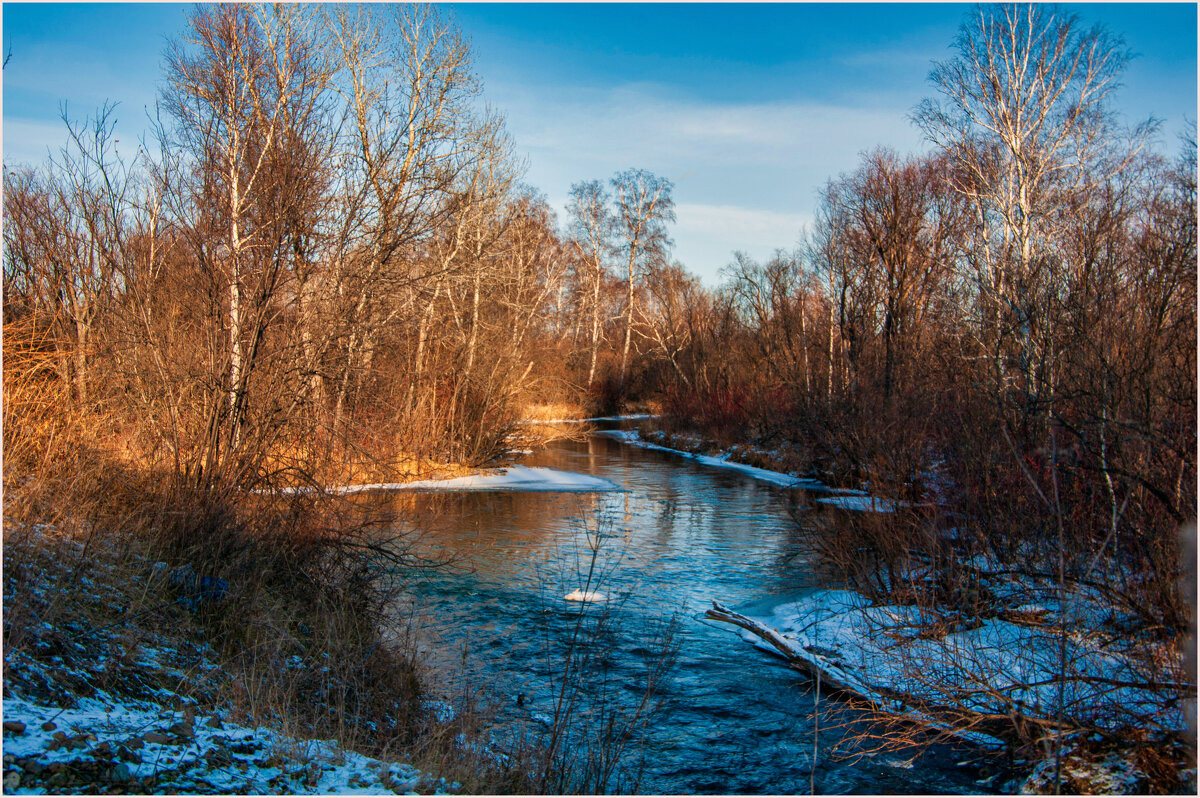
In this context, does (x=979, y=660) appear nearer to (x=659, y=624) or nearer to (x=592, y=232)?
(x=659, y=624)

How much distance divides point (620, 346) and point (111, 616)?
4271 centimetres

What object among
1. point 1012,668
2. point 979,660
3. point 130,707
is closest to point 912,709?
point 979,660

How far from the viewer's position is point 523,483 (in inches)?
753

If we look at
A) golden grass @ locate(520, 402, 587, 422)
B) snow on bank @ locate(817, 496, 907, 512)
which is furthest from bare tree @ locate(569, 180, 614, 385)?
snow on bank @ locate(817, 496, 907, 512)

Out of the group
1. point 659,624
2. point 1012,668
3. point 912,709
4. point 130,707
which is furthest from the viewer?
point 659,624

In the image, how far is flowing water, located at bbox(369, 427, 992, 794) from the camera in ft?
17.5

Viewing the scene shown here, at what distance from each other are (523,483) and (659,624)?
11.3m

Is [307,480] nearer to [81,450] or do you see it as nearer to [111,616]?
[81,450]

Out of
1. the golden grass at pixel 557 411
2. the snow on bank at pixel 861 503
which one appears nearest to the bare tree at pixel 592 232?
the golden grass at pixel 557 411

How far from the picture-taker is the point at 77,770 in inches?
131

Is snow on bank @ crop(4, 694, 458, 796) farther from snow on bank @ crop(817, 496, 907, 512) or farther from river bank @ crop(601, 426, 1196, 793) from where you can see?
snow on bank @ crop(817, 496, 907, 512)

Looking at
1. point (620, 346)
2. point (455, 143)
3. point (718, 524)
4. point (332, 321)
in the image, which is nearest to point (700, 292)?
point (620, 346)

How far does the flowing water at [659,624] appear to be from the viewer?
534cm

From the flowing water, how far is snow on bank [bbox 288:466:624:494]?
1.26 metres
